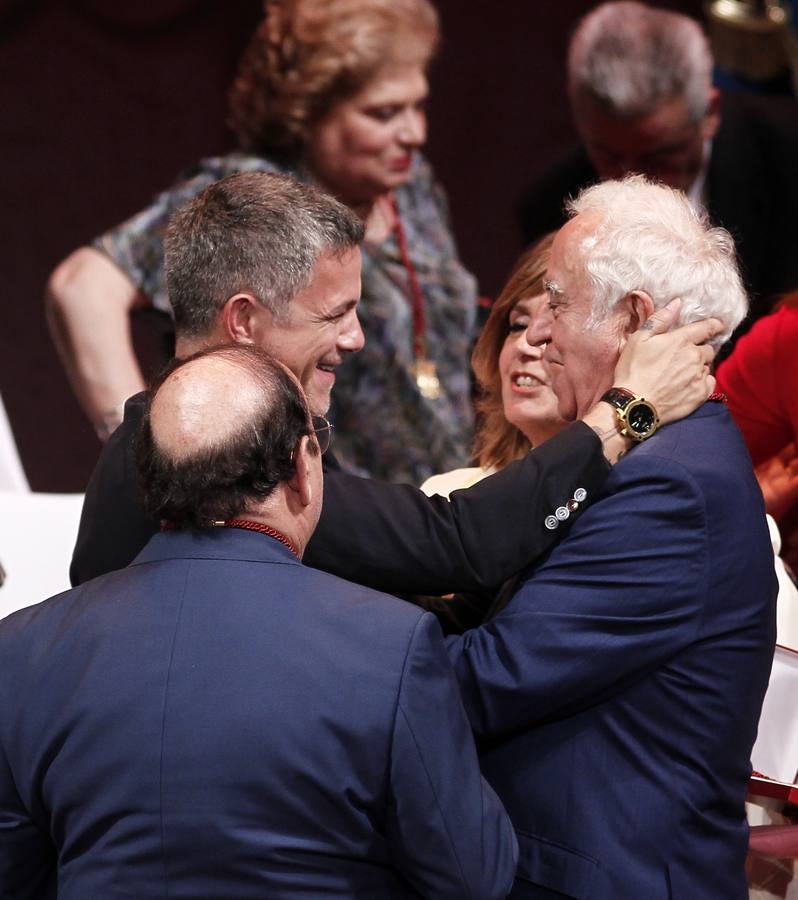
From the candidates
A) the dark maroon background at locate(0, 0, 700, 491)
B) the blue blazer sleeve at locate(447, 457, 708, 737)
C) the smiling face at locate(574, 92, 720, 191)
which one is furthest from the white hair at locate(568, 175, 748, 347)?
the dark maroon background at locate(0, 0, 700, 491)

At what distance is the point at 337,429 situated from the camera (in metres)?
3.53

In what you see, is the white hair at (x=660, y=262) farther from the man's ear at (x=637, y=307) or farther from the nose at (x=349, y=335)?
the nose at (x=349, y=335)

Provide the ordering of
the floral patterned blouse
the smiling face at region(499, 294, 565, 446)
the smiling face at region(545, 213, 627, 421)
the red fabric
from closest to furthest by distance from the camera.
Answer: the smiling face at region(545, 213, 627, 421) → the smiling face at region(499, 294, 565, 446) → the red fabric → the floral patterned blouse

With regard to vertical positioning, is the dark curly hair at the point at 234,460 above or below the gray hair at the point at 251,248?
below

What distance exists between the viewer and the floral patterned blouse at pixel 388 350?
3.49 m

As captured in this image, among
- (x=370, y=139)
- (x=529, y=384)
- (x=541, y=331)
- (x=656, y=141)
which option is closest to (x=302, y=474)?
(x=541, y=331)

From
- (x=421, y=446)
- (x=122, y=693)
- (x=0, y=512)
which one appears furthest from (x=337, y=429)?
(x=122, y=693)

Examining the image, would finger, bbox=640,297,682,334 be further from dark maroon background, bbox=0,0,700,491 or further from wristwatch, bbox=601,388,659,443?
dark maroon background, bbox=0,0,700,491

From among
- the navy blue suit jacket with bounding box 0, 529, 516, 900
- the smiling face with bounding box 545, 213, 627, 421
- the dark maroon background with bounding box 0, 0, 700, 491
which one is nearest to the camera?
the navy blue suit jacket with bounding box 0, 529, 516, 900

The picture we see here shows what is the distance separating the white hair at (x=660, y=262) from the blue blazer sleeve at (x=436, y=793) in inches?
25.7

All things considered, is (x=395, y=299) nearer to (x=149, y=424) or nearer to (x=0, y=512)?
(x=0, y=512)

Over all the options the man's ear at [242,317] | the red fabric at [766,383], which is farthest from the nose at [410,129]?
the man's ear at [242,317]

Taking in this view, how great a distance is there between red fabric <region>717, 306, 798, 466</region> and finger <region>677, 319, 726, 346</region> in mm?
575

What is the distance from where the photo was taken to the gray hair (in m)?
2.31
